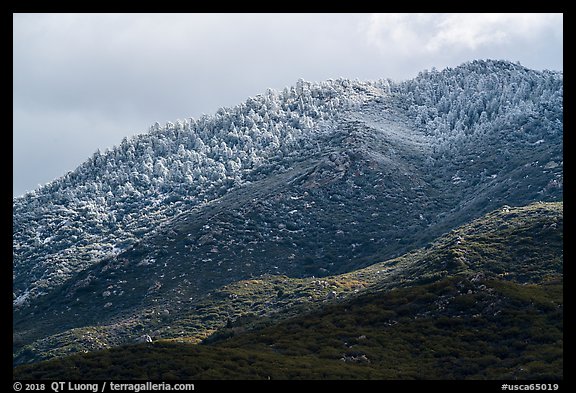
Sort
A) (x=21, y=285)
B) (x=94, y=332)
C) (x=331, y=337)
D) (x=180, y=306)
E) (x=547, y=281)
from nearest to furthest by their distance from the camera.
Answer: (x=331, y=337) → (x=547, y=281) → (x=94, y=332) → (x=180, y=306) → (x=21, y=285)

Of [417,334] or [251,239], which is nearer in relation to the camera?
[417,334]

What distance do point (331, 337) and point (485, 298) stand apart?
608 inches

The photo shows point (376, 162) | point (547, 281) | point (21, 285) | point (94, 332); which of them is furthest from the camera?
point (376, 162)

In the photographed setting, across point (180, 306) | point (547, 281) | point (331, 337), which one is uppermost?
point (180, 306)

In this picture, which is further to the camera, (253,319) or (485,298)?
(253,319)

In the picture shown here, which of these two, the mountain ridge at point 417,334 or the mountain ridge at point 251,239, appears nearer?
the mountain ridge at point 417,334

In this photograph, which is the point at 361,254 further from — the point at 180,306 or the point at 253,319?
the point at 253,319

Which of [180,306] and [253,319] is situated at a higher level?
[180,306]

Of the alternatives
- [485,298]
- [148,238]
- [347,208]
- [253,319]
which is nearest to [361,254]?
[347,208]

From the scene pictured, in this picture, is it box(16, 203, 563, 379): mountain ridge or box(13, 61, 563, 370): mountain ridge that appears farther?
box(13, 61, 563, 370): mountain ridge

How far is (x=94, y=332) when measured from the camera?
13162 centimetres

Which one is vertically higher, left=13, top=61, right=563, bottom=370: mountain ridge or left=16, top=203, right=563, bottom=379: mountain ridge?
left=13, top=61, right=563, bottom=370: mountain ridge

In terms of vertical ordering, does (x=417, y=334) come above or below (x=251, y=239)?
below

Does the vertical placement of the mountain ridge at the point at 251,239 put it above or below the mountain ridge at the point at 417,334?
above
